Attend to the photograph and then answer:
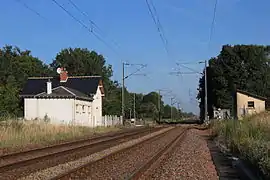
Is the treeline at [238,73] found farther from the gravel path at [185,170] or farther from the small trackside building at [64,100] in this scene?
the gravel path at [185,170]

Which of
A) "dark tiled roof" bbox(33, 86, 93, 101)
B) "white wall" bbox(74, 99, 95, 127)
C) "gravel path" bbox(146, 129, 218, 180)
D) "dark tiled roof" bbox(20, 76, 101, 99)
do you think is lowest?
"gravel path" bbox(146, 129, 218, 180)

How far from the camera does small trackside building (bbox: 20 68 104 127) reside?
207ft

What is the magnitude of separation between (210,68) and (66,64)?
44286 mm

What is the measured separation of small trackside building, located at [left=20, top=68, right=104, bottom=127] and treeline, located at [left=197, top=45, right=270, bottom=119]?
3578 cm

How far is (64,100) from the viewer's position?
208 ft

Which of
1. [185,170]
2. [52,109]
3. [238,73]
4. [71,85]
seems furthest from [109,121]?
[185,170]

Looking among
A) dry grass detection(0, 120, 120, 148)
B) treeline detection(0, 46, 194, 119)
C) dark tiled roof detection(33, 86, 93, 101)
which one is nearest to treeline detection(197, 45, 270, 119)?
treeline detection(0, 46, 194, 119)

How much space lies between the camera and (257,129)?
21.7m

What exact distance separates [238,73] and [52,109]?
51.2m

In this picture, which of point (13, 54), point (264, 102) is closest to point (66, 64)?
point (13, 54)

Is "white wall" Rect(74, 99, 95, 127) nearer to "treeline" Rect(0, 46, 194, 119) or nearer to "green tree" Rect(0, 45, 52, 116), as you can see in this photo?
"treeline" Rect(0, 46, 194, 119)

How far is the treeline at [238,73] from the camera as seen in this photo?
102 meters

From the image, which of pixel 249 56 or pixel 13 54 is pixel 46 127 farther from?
pixel 13 54

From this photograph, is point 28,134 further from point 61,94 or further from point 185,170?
point 61,94
